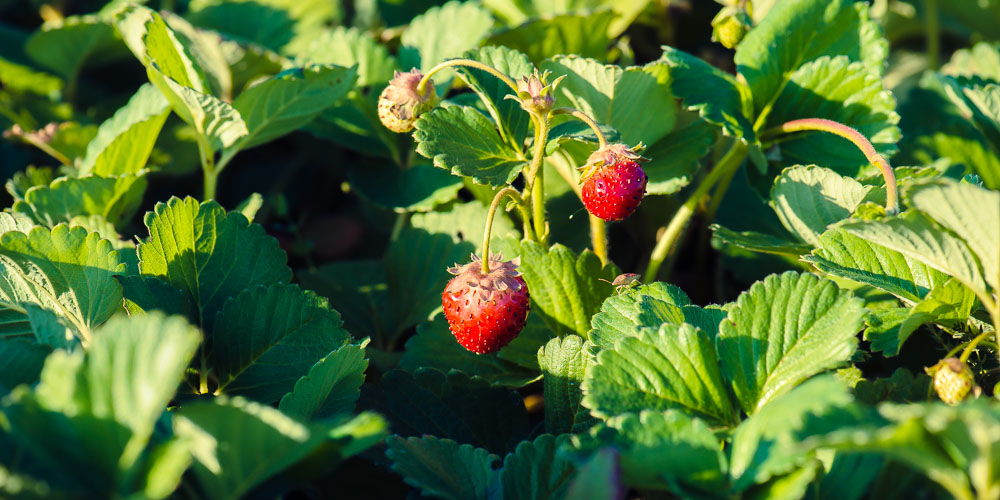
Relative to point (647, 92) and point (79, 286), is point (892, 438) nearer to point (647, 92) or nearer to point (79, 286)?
A: point (647, 92)

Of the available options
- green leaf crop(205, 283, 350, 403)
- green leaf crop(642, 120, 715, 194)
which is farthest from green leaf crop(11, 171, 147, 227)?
green leaf crop(642, 120, 715, 194)

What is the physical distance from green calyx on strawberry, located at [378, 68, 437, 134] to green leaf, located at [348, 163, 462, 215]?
215 millimetres

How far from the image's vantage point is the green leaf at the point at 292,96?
4.25 feet

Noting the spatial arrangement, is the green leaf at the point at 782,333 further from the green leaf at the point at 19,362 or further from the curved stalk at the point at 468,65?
the green leaf at the point at 19,362

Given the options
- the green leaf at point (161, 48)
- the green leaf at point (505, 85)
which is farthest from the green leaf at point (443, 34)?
the green leaf at point (161, 48)

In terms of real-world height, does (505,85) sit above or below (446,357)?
above

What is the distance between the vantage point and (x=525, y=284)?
113 cm

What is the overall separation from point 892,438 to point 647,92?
728 mm

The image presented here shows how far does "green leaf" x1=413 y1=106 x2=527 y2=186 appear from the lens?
113 cm

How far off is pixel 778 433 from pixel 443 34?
1.07 metres

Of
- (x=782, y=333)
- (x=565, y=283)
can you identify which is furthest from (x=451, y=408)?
(x=782, y=333)

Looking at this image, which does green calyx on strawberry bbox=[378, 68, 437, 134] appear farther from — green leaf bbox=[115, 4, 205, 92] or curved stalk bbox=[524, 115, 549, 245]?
green leaf bbox=[115, 4, 205, 92]

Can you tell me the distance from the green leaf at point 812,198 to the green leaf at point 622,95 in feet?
0.70

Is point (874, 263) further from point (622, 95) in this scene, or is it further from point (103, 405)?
point (103, 405)
